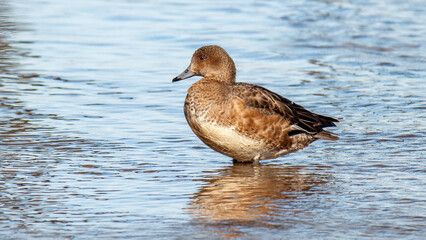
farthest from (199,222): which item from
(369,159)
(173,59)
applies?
(173,59)

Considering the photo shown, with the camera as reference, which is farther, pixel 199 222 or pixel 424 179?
pixel 424 179

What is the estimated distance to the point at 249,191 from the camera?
21.1 ft

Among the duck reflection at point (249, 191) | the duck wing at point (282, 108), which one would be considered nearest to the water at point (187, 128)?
the duck reflection at point (249, 191)

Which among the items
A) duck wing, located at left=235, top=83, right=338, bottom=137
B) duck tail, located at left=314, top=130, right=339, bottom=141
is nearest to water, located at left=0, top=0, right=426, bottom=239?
duck tail, located at left=314, top=130, right=339, bottom=141

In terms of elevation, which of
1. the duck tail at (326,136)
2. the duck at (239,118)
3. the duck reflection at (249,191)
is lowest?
the duck reflection at (249,191)

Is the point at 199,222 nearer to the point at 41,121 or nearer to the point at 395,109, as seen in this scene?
the point at 41,121

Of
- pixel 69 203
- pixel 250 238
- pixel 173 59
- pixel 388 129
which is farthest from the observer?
pixel 173 59

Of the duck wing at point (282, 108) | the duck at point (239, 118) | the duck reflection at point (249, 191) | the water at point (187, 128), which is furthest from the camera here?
the duck wing at point (282, 108)

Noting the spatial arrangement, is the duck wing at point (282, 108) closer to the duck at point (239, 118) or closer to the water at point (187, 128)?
the duck at point (239, 118)

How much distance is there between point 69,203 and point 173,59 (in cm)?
649

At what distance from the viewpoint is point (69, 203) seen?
5.88 metres

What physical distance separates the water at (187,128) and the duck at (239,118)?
186mm

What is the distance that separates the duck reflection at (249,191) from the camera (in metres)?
5.74

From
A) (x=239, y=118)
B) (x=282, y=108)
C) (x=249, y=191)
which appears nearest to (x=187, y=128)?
(x=282, y=108)
